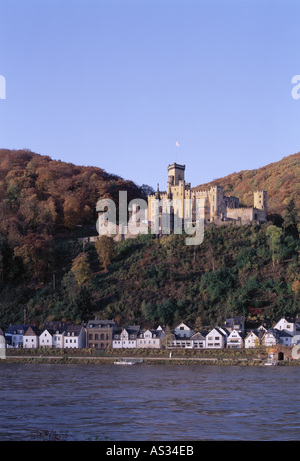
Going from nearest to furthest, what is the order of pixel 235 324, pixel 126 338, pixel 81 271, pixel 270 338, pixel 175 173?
pixel 270 338
pixel 235 324
pixel 126 338
pixel 81 271
pixel 175 173

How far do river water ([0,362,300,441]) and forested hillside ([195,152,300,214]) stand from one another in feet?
203

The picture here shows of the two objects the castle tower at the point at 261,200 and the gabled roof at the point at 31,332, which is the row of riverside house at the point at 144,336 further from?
the castle tower at the point at 261,200

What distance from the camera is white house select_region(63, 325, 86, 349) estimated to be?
75.8 metres

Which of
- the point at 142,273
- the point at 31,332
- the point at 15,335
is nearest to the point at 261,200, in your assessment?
the point at 142,273

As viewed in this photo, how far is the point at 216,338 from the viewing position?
71.5 metres

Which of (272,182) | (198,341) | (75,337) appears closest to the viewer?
(198,341)

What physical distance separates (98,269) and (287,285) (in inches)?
1122

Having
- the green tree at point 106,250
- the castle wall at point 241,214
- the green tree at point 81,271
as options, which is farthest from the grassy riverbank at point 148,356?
the castle wall at point 241,214

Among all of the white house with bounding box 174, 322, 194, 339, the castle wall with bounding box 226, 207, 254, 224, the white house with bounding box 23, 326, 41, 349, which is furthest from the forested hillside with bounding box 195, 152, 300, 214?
the white house with bounding box 23, 326, 41, 349

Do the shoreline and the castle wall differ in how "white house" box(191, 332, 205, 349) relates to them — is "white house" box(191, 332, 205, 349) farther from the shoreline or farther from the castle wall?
the castle wall

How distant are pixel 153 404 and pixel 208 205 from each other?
68.1 m

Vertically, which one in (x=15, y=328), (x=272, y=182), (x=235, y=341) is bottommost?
(x=235, y=341)

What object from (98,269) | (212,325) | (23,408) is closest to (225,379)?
(23,408)

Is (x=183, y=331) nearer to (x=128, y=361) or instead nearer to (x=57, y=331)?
(x=128, y=361)
